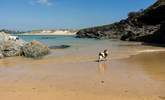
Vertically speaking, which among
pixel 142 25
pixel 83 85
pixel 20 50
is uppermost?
pixel 142 25

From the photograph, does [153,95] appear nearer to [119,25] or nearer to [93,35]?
[119,25]

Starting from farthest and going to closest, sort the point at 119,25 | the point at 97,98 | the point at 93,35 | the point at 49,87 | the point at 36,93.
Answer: the point at 93,35 → the point at 119,25 → the point at 49,87 → the point at 36,93 → the point at 97,98

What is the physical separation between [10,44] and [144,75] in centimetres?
1383

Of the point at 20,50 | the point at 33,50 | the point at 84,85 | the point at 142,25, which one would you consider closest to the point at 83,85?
the point at 84,85

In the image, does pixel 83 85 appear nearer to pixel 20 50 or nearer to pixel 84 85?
pixel 84 85

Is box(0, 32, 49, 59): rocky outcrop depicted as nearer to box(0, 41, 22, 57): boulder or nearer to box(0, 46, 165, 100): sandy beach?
box(0, 41, 22, 57): boulder

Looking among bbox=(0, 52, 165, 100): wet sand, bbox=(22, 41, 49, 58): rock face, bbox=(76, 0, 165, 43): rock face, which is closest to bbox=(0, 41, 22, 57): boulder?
bbox=(22, 41, 49, 58): rock face

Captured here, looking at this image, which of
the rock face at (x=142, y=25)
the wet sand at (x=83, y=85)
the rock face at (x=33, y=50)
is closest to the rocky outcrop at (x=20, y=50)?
the rock face at (x=33, y=50)

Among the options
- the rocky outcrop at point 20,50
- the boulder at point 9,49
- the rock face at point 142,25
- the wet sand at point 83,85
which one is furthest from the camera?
the rock face at point 142,25

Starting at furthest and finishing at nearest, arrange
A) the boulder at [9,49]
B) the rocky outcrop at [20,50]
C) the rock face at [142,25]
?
the rock face at [142,25], the boulder at [9,49], the rocky outcrop at [20,50]

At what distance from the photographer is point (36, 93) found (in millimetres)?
9258

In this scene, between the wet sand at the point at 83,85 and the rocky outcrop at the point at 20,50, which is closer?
the wet sand at the point at 83,85

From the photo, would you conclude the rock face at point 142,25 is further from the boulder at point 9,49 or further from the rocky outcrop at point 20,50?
the boulder at point 9,49

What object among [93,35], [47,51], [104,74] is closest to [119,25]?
[93,35]
